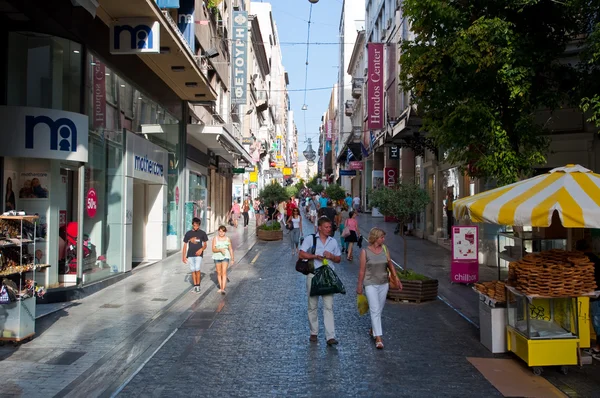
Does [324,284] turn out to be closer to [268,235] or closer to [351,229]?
[351,229]

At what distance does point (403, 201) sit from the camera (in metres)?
12.9

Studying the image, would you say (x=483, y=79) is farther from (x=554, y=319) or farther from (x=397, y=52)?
(x=397, y=52)

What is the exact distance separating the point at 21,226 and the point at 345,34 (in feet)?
230

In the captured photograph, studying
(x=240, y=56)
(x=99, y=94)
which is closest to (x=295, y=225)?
(x=99, y=94)

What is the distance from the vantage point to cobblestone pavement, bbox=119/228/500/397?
5.76 m

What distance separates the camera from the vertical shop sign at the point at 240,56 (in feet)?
100

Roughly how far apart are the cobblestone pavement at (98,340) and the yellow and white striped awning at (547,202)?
476cm

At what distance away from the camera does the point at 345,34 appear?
73250 millimetres

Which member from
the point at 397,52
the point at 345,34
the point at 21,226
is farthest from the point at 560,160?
the point at 345,34

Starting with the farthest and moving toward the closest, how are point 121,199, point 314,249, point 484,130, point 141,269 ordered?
point 141,269 → point 121,199 → point 484,130 → point 314,249

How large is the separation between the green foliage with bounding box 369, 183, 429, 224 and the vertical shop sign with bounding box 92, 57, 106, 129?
21.2ft

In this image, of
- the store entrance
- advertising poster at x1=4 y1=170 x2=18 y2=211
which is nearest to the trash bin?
advertising poster at x1=4 y1=170 x2=18 y2=211

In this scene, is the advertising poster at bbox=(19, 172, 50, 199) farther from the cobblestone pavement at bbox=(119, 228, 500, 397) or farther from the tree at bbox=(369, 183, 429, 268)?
the tree at bbox=(369, 183, 429, 268)

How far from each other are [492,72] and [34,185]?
8.62 m
